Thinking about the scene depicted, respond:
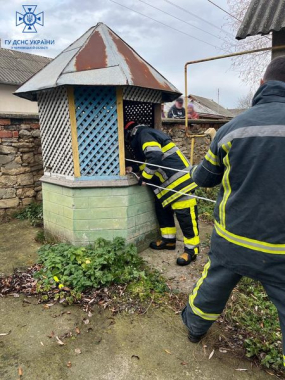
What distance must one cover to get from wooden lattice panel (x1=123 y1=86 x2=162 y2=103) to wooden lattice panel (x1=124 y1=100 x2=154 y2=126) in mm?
610

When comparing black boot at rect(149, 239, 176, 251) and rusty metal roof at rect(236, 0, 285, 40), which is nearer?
rusty metal roof at rect(236, 0, 285, 40)

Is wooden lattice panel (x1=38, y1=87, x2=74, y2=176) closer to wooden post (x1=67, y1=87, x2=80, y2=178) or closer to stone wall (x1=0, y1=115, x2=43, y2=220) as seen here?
wooden post (x1=67, y1=87, x2=80, y2=178)

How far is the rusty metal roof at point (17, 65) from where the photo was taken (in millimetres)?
16984

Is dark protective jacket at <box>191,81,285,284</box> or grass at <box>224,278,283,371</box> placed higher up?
dark protective jacket at <box>191,81,285,284</box>

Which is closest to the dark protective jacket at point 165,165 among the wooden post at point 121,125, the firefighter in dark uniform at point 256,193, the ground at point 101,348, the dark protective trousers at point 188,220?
the dark protective trousers at point 188,220

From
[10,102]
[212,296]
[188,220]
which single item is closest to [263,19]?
[188,220]

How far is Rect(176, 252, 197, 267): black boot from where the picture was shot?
388cm

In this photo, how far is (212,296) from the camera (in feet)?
7.25

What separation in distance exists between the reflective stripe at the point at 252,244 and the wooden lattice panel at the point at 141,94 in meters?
2.42

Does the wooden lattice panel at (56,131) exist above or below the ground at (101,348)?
above

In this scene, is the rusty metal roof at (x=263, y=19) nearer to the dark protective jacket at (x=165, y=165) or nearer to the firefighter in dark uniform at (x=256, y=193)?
the dark protective jacket at (x=165, y=165)

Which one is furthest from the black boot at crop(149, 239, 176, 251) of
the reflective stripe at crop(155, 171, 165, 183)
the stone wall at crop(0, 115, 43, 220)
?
the stone wall at crop(0, 115, 43, 220)

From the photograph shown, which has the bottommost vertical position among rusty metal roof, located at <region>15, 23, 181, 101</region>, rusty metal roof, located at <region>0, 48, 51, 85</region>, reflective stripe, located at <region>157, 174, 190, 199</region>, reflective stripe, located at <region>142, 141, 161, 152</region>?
reflective stripe, located at <region>157, 174, 190, 199</region>

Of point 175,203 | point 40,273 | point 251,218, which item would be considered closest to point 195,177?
point 251,218
